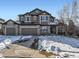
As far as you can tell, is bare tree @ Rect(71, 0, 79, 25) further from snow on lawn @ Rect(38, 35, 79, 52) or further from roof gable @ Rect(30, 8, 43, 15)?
roof gable @ Rect(30, 8, 43, 15)

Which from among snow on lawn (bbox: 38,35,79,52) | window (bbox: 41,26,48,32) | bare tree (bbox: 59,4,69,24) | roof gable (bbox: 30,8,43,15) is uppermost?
roof gable (bbox: 30,8,43,15)

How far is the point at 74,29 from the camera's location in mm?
9547

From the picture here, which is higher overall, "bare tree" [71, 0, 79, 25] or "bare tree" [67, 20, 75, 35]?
"bare tree" [71, 0, 79, 25]

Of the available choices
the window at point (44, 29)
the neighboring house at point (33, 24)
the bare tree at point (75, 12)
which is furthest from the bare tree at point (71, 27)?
the window at point (44, 29)

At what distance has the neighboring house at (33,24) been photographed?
36.9ft

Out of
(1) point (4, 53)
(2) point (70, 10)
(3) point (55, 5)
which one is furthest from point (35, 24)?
(1) point (4, 53)

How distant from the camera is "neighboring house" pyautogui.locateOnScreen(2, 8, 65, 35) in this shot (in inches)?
443

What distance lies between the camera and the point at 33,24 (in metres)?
12.0

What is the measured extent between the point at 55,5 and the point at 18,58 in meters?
3.78

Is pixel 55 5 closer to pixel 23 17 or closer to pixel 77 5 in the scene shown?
pixel 77 5

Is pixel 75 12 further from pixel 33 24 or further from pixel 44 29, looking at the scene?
pixel 33 24

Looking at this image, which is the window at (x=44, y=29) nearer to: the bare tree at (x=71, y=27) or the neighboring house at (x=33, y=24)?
the neighboring house at (x=33, y=24)

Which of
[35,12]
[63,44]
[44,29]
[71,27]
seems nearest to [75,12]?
[71,27]

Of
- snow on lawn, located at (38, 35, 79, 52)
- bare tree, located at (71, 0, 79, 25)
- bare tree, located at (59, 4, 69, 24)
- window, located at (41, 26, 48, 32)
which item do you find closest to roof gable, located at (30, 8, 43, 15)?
window, located at (41, 26, 48, 32)
